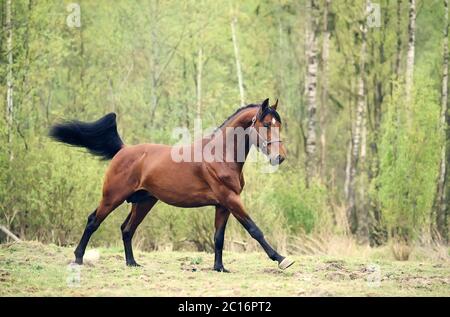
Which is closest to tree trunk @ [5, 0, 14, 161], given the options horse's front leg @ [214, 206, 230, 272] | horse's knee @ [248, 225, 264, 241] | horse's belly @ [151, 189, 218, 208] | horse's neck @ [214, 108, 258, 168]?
horse's belly @ [151, 189, 218, 208]

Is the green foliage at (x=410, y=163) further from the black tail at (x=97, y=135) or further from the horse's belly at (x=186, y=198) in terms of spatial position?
the black tail at (x=97, y=135)

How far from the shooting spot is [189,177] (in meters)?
12.1

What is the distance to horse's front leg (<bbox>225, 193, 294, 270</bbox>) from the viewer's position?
1165cm

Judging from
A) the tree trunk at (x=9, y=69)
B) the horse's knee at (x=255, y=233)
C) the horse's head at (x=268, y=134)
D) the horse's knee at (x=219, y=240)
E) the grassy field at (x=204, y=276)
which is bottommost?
the grassy field at (x=204, y=276)

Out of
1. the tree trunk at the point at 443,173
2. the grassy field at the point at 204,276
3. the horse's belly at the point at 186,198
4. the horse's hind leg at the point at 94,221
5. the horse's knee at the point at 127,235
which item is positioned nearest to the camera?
the grassy field at the point at 204,276

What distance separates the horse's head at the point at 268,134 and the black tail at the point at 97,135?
2.38 meters

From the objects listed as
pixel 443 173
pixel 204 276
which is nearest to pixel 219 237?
pixel 204 276

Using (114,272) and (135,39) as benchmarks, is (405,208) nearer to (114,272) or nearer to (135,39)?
(114,272)

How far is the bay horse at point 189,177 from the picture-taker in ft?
38.6

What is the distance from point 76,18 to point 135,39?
3399 mm

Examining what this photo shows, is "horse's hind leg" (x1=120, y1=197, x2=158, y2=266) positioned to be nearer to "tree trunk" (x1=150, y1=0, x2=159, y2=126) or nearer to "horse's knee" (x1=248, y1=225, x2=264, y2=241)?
"horse's knee" (x1=248, y1=225, x2=264, y2=241)

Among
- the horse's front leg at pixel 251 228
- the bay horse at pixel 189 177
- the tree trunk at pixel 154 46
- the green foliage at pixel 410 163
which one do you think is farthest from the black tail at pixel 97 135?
the tree trunk at pixel 154 46

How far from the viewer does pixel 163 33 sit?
31.2m

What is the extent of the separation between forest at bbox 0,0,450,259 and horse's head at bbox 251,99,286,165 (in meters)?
1.57
